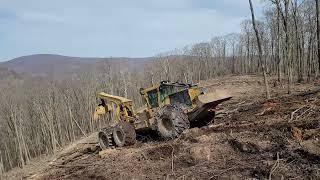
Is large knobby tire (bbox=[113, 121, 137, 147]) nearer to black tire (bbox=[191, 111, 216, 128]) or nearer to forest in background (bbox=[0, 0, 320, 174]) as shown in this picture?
black tire (bbox=[191, 111, 216, 128])

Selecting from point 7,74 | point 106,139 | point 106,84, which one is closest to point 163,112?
point 106,139

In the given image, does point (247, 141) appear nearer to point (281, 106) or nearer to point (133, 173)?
point (133, 173)

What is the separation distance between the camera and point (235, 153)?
10.5 m

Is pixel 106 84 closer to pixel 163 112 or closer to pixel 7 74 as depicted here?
pixel 163 112

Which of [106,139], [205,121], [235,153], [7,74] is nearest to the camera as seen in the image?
[235,153]

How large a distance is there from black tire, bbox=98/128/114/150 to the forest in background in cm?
1605

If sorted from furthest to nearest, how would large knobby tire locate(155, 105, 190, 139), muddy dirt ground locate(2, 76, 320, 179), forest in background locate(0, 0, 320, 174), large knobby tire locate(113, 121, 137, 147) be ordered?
forest in background locate(0, 0, 320, 174), large knobby tire locate(113, 121, 137, 147), large knobby tire locate(155, 105, 190, 139), muddy dirt ground locate(2, 76, 320, 179)

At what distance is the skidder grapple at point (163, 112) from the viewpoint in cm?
1411

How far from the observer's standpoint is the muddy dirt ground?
9.00m

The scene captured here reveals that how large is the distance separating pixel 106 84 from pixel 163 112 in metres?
53.1

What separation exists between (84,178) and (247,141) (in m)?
4.62

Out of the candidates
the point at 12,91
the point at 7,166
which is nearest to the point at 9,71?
the point at 12,91

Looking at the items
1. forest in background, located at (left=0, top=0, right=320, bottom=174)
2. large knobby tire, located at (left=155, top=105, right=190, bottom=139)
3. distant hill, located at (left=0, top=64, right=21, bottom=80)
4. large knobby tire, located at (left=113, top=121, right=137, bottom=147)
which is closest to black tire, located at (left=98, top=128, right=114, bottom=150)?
large knobby tire, located at (left=113, top=121, right=137, bottom=147)

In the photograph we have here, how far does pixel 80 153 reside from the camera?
18.1m
